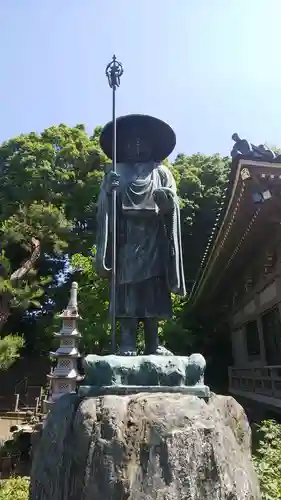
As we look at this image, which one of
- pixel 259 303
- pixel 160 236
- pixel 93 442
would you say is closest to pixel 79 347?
pixel 259 303

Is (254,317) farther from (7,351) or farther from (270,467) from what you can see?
(7,351)

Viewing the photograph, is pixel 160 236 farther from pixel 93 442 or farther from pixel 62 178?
pixel 62 178

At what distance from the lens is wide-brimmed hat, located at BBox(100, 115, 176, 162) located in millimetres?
4199

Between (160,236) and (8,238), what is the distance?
14.1 metres

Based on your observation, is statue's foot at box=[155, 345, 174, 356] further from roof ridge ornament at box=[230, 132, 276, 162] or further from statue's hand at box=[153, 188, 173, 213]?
roof ridge ornament at box=[230, 132, 276, 162]

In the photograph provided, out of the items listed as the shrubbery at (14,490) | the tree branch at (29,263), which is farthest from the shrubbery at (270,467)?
the tree branch at (29,263)

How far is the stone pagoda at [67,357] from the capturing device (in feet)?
36.7

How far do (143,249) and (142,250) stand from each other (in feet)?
0.05

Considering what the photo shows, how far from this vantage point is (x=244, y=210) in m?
9.05

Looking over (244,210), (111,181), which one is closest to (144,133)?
(111,181)

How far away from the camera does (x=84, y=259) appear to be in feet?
47.3

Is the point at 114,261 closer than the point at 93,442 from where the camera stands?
No

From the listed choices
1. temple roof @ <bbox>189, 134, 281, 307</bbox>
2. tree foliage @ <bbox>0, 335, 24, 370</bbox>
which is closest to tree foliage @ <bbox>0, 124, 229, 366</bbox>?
tree foliage @ <bbox>0, 335, 24, 370</bbox>

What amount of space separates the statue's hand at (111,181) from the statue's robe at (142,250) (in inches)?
2.5
